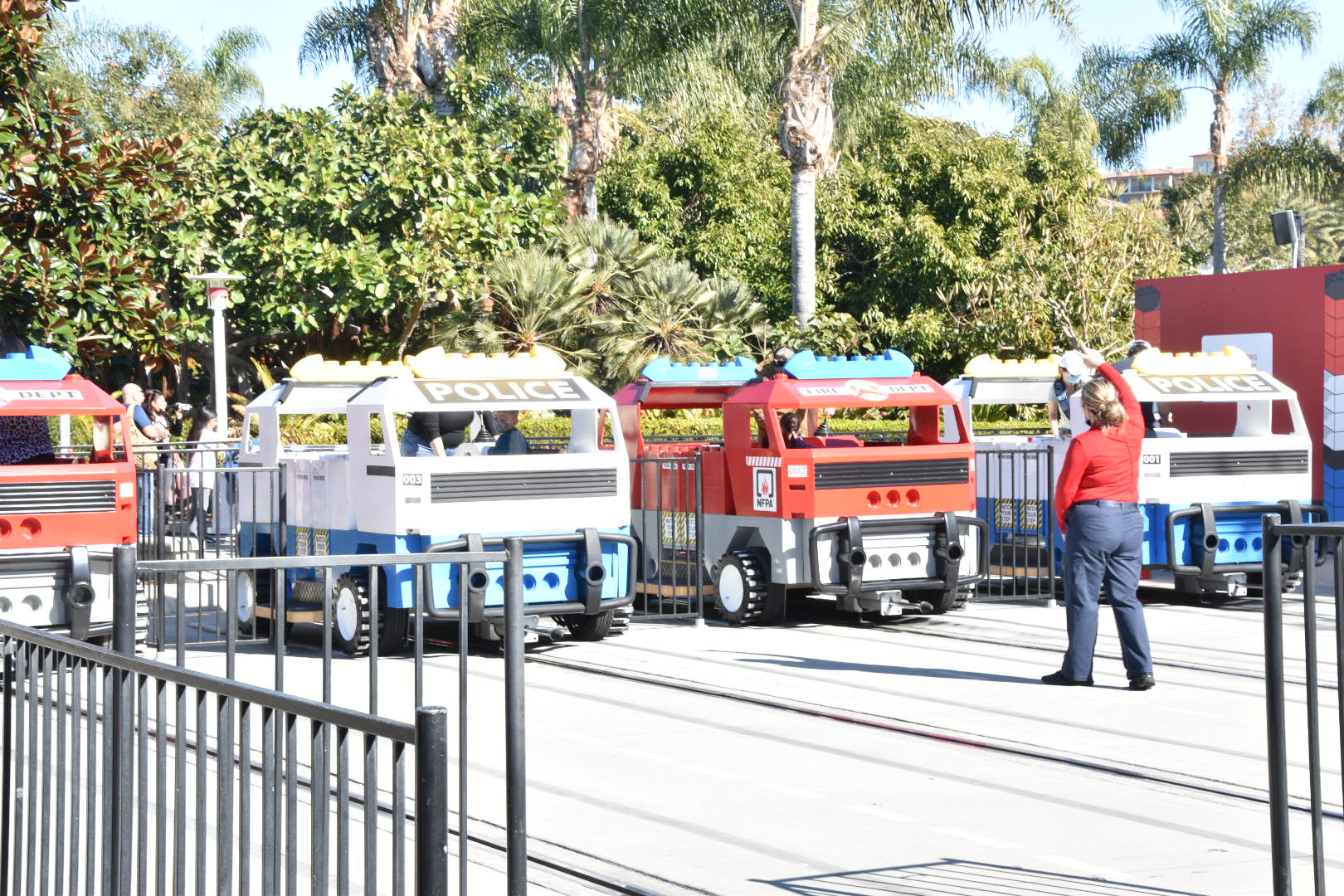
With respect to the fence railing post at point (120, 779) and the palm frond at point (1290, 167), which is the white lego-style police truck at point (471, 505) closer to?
the fence railing post at point (120, 779)

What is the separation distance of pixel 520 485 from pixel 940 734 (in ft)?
13.0

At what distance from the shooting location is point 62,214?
16.4 metres

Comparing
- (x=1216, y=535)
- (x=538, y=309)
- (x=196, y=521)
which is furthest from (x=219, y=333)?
(x=1216, y=535)

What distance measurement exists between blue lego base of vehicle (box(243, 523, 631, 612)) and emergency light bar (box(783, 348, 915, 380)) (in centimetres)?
204

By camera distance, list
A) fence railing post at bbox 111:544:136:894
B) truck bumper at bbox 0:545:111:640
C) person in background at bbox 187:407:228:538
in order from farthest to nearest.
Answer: person in background at bbox 187:407:228:538, truck bumper at bbox 0:545:111:640, fence railing post at bbox 111:544:136:894

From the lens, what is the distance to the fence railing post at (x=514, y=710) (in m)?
4.80

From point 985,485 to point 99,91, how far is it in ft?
134

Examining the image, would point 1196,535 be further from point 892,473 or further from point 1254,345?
point 1254,345

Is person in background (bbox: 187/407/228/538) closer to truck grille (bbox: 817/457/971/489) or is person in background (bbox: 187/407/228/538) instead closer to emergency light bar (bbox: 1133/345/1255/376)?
truck grille (bbox: 817/457/971/489)

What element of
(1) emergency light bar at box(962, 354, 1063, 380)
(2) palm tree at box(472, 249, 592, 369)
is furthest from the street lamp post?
(1) emergency light bar at box(962, 354, 1063, 380)

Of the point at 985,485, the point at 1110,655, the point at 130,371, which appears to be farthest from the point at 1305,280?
the point at 130,371

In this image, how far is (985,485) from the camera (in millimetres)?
15016

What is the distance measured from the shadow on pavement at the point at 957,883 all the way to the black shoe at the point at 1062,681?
3.99 metres

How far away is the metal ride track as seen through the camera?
24.0 feet
